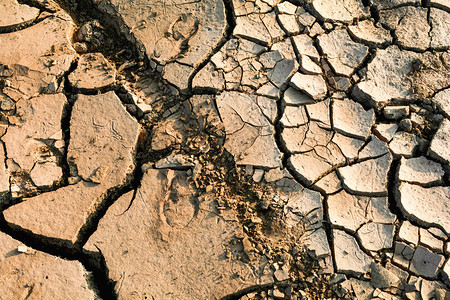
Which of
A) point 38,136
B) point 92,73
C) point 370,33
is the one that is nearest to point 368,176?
point 370,33

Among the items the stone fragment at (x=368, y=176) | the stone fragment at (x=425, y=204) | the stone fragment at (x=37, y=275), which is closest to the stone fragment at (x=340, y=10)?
the stone fragment at (x=368, y=176)

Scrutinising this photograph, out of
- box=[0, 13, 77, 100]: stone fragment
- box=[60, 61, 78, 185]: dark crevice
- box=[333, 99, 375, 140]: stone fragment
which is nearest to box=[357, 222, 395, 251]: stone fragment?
box=[333, 99, 375, 140]: stone fragment

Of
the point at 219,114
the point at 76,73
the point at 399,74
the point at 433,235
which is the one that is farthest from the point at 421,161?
the point at 76,73

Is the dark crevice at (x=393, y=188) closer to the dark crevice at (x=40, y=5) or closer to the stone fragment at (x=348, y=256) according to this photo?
the stone fragment at (x=348, y=256)

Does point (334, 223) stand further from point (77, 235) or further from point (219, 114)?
point (77, 235)

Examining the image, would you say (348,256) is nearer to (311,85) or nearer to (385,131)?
(385,131)

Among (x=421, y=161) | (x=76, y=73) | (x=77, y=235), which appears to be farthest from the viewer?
(x=76, y=73)
